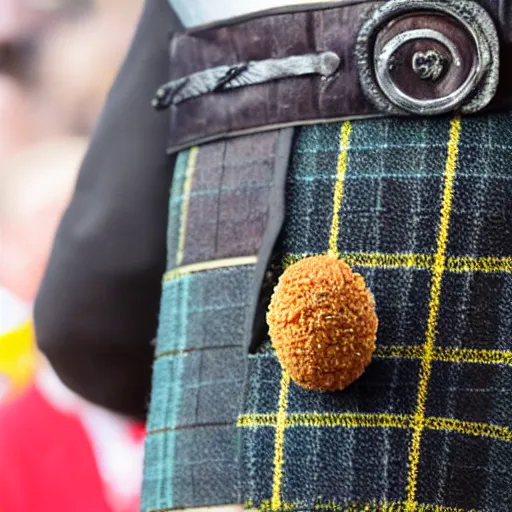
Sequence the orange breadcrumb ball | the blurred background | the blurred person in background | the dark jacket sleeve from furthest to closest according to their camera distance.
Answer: the blurred background, the blurred person in background, the dark jacket sleeve, the orange breadcrumb ball

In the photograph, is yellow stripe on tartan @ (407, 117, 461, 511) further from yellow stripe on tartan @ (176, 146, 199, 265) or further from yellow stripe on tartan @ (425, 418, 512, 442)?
yellow stripe on tartan @ (176, 146, 199, 265)

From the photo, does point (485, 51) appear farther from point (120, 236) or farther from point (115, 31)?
point (115, 31)

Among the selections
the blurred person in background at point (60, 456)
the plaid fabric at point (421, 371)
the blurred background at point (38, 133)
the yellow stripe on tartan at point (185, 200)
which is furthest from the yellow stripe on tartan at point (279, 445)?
the blurred background at point (38, 133)

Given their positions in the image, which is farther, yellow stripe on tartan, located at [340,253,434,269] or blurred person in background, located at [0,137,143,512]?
blurred person in background, located at [0,137,143,512]

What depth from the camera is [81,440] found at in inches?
38.9

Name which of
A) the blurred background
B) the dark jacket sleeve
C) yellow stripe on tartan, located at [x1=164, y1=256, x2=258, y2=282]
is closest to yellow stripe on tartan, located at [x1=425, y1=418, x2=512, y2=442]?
yellow stripe on tartan, located at [x1=164, y1=256, x2=258, y2=282]

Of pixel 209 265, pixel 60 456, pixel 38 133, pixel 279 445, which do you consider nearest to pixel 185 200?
pixel 209 265

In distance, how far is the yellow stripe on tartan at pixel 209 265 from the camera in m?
0.46

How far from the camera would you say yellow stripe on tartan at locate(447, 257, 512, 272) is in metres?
0.42

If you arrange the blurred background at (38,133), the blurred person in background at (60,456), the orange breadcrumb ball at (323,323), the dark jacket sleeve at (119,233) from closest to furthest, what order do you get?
the orange breadcrumb ball at (323,323)
the dark jacket sleeve at (119,233)
the blurred person in background at (60,456)
the blurred background at (38,133)

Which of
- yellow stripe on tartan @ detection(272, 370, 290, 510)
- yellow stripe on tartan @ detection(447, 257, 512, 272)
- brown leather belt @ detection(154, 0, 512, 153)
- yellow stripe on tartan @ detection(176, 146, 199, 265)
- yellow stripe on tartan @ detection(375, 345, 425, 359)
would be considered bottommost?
yellow stripe on tartan @ detection(272, 370, 290, 510)

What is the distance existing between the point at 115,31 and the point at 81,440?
0.53 meters

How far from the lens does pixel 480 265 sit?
42 centimetres

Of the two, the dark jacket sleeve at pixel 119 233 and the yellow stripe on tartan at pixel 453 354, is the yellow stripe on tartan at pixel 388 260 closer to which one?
the yellow stripe on tartan at pixel 453 354
